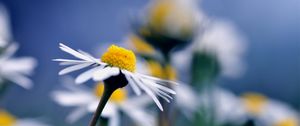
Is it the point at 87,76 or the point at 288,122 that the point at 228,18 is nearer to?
the point at 288,122

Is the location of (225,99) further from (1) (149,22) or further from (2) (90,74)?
(2) (90,74)

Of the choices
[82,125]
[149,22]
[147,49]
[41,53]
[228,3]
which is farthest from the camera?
[228,3]

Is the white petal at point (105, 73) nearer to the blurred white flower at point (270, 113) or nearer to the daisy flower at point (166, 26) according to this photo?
the daisy flower at point (166, 26)

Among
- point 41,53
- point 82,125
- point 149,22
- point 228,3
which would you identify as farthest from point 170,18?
point 228,3

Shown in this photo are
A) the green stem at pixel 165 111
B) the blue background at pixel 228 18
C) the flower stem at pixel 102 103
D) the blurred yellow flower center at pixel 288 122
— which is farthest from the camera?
the blue background at pixel 228 18

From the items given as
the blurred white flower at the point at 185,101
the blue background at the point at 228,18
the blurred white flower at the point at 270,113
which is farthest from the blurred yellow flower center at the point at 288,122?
the blue background at the point at 228,18
